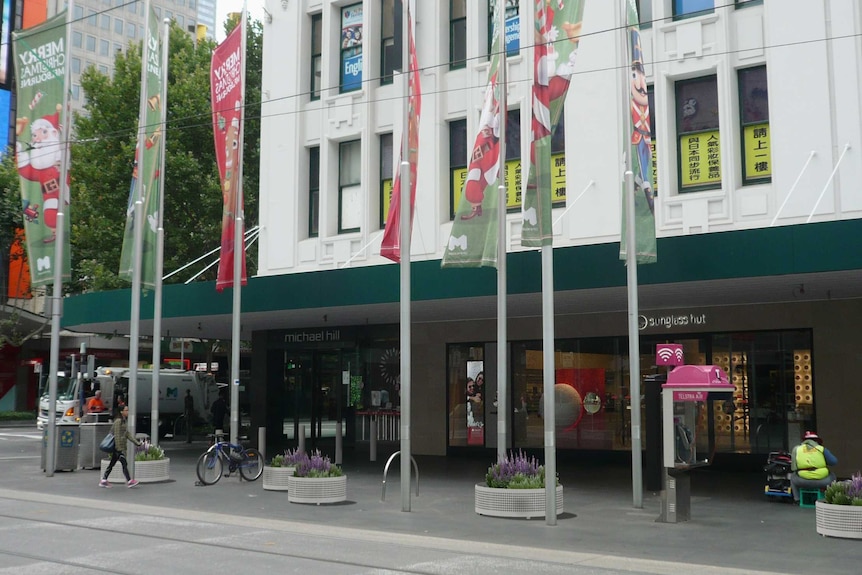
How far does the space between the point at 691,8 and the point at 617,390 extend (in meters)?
9.13

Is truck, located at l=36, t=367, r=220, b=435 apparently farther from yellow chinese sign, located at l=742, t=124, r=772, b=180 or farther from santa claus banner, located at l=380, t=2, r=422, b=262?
yellow chinese sign, located at l=742, t=124, r=772, b=180

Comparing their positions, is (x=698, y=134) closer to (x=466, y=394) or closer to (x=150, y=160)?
(x=466, y=394)

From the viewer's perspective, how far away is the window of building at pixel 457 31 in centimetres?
2352

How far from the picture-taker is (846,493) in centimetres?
1228

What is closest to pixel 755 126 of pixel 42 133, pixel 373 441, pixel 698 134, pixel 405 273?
pixel 698 134

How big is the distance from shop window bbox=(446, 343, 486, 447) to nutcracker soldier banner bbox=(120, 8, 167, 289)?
8708mm

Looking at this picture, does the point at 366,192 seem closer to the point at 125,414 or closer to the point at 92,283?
the point at 125,414

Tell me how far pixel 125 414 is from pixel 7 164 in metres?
39.0

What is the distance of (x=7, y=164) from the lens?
5219 centimetres

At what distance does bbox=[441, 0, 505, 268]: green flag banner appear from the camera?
1614 centimetres

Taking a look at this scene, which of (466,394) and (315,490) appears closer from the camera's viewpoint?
(315,490)

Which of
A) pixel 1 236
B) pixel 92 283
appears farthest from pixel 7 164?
pixel 92 283

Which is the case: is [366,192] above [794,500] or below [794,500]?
above

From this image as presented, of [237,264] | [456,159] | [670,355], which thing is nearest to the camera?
[670,355]
